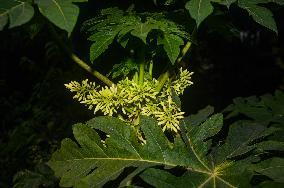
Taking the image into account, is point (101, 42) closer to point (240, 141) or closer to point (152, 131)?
point (152, 131)

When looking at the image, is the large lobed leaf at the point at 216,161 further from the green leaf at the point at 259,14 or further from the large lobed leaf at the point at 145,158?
the green leaf at the point at 259,14

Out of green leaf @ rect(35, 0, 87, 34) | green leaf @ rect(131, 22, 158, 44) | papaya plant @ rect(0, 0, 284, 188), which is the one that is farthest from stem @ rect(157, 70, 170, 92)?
green leaf @ rect(35, 0, 87, 34)

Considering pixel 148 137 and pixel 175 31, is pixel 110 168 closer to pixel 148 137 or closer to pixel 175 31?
pixel 148 137

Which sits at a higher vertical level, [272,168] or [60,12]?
[60,12]

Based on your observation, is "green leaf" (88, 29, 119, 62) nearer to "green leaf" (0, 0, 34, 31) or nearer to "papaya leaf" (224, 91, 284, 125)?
"green leaf" (0, 0, 34, 31)

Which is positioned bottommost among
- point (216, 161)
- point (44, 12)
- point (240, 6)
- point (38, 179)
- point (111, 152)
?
point (38, 179)

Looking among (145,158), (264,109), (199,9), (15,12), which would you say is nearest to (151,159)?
(145,158)

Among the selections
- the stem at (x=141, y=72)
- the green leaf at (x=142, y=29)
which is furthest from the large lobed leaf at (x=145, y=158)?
the green leaf at (x=142, y=29)

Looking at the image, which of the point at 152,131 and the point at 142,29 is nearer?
the point at 142,29

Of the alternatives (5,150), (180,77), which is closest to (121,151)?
(180,77)
